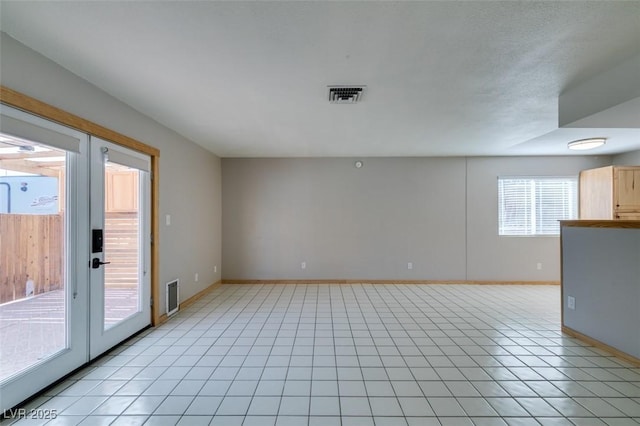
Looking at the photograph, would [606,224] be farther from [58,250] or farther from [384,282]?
[58,250]

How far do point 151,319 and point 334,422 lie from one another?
107 inches

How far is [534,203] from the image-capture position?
5.84 m

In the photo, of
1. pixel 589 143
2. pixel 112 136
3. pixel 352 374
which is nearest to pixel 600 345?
pixel 352 374

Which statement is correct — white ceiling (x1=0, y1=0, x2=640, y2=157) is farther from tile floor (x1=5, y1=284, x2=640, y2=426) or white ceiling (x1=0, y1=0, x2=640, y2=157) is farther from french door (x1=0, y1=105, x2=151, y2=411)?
tile floor (x1=5, y1=284, x2=640, y2=426)

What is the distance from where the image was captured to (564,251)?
3529 millimetres

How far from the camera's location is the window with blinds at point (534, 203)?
5793mm

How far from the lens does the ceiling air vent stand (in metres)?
2.66

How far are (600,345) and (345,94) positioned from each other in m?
3.62

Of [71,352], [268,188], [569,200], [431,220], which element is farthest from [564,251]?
[71,352]

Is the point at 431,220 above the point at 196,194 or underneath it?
underneath

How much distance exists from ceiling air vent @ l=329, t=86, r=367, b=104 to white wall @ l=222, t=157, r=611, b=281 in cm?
296

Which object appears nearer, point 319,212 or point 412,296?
point 412,296

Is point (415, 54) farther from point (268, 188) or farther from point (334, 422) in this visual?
point (268, 188)

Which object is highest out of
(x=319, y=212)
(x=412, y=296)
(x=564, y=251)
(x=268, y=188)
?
(x=268, y=188)
